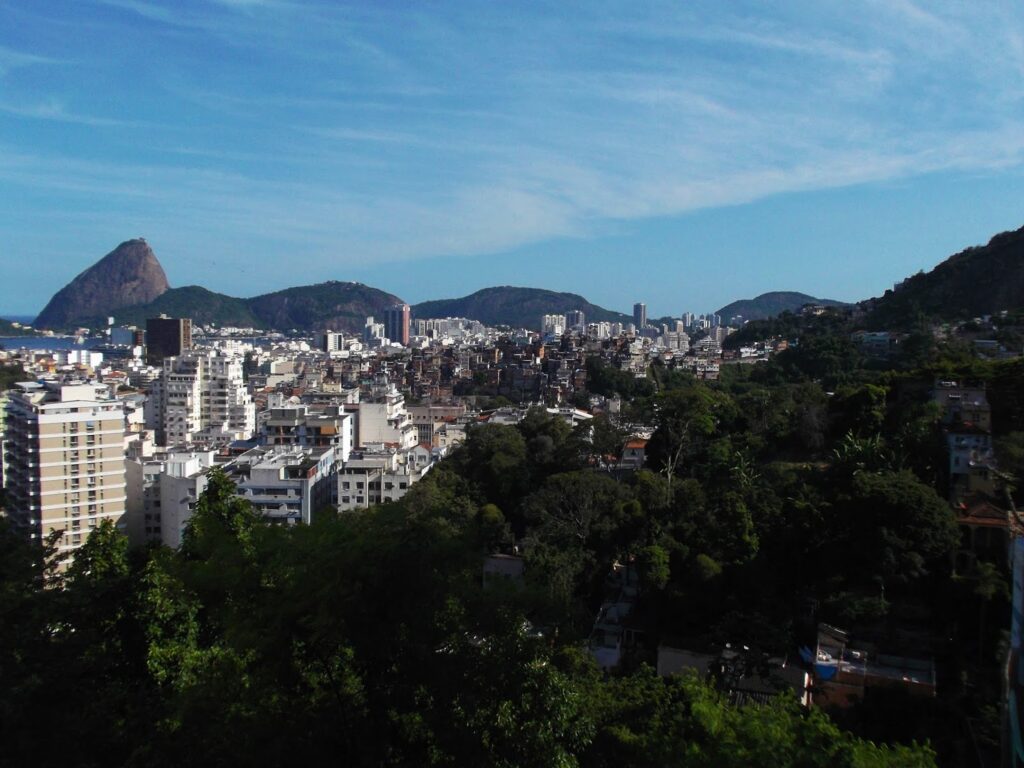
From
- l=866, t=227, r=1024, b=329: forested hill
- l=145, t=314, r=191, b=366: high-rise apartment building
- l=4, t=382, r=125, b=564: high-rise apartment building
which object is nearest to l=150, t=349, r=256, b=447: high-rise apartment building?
l=4, t=382, r=125, b=564: high-rise apartment building

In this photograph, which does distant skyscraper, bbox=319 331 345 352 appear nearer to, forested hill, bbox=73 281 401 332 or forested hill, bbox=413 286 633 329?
forested hill, bbox=73 281 401 332

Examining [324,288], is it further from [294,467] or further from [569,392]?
[294,467]

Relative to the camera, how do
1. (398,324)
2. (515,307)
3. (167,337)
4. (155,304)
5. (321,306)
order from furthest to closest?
(515,307)
(321,306)
(155,304)
(398,324)
(167,337)

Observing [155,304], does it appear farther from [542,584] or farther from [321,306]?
[542,584]

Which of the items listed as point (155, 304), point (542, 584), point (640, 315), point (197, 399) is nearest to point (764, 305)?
point (640, 315)

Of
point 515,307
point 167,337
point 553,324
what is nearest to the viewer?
point 167,337

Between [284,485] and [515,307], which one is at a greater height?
[515,307]

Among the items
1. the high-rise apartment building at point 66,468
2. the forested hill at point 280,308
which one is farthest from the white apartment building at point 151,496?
the forested hill at point 280,308

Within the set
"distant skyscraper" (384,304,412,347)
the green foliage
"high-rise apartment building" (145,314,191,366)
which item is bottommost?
the green foliage
